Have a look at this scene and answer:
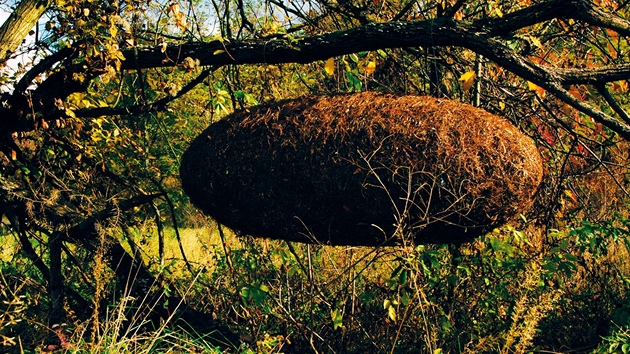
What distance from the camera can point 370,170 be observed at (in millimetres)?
3627

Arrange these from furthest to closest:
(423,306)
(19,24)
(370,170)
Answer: (19,24) → (423,306) → (370,170)

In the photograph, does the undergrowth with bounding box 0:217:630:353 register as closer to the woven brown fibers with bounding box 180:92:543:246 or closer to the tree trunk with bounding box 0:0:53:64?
the woven brown fibers with bounding box 180:92:543:246

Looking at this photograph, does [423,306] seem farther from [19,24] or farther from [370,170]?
[19,24]

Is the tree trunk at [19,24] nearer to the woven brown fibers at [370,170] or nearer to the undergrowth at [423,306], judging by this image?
the undergrowth at [423,306]

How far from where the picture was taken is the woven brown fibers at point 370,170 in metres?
3.70

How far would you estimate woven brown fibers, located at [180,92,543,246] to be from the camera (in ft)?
12.1

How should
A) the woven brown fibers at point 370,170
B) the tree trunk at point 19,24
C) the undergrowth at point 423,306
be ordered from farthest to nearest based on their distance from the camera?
1. the tree trunk at point 19,24
2. the undergrowth at point 423,306
3. the woven brown fibers at point 370,170

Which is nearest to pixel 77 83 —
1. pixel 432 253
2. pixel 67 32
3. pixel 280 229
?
pixel 67 32

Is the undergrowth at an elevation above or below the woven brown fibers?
below

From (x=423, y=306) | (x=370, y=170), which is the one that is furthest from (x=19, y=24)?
(x=423, y=306)

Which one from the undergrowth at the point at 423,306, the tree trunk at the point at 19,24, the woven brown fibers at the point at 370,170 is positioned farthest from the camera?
the tree trunk at the point at 19,24

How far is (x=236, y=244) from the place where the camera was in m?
8.52

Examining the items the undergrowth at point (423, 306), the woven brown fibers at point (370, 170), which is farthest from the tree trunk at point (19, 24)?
the woven brown fibers at point (370, 170)

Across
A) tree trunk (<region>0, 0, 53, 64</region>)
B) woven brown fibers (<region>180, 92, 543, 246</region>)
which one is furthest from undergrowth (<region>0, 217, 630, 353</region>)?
tree trunk (<region>0, 0, 53, 64</region>)
